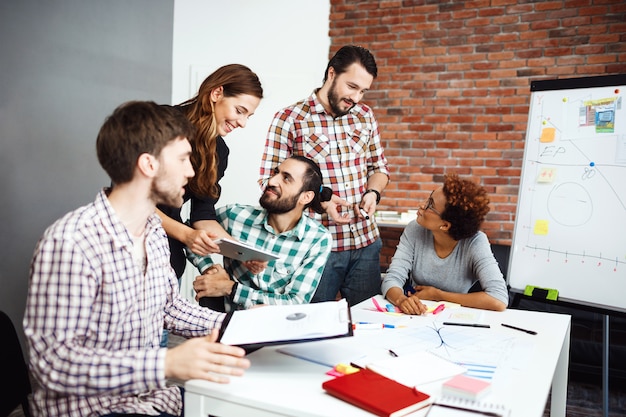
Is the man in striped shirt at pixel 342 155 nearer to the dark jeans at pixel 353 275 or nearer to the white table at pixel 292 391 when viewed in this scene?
the dark jeans at pixel 353 275

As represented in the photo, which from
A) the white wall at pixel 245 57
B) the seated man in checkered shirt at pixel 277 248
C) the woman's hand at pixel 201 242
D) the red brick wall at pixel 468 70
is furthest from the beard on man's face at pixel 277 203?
the red brick wall at pixel 468 70

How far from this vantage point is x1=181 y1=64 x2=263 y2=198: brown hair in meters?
2.01

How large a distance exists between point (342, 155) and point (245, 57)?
7.84 feet

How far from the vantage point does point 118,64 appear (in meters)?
3.81

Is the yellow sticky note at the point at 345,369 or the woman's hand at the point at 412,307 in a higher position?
the yellow sticky note at the point at 345,369

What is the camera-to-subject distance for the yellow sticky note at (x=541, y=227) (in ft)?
8.43

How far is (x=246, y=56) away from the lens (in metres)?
4.72

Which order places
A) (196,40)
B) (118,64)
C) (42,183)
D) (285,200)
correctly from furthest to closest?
(196,40) → (118,64) → (42,183) → (285,200)

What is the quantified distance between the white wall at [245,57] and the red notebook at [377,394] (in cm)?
350

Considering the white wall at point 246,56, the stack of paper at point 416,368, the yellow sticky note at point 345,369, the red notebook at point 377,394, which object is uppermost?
the white wall at point 246,56

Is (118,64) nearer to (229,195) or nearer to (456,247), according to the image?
(229,195)

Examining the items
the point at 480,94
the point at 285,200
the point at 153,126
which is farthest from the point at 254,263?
the point at 480,94

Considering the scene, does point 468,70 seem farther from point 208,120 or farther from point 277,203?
point 208,120

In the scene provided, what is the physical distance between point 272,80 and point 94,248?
3.73 meters
